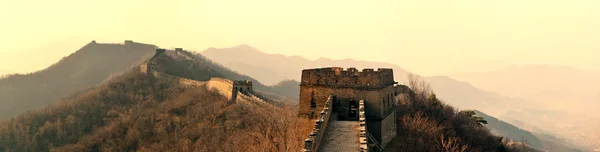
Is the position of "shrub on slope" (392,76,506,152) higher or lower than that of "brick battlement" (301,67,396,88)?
lower

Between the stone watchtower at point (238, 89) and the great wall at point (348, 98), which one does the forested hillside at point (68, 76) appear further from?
the great wall at point (348, 98)

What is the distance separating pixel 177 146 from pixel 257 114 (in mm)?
9421

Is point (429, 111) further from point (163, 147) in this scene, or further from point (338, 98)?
point (163, 147)

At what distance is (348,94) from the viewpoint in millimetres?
22438

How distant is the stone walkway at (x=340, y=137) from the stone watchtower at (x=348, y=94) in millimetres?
886

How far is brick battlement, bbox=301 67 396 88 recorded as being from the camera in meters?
22.1

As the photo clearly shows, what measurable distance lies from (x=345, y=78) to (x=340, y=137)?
4.49 metres

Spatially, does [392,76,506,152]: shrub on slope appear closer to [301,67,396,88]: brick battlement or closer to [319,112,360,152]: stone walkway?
Result: [301,67,396,88]: brick battlement

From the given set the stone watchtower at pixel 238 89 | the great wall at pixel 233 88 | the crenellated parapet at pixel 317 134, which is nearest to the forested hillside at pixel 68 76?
the great wall at pixel 233 88

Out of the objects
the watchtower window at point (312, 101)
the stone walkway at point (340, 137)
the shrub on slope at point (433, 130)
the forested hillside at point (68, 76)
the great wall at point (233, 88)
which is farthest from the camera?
the forested hillside at point (68, 76)

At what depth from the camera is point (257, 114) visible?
151 ft

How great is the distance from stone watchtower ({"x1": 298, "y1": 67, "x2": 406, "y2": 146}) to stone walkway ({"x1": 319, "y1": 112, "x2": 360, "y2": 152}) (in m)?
0.89

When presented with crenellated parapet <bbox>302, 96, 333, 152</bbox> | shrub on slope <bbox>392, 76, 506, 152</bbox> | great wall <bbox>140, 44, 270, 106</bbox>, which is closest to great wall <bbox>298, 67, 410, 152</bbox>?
crenellated parapet <bbox>302, 96, 333, 152</bbox>

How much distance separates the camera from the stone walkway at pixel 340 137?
17.1 m
